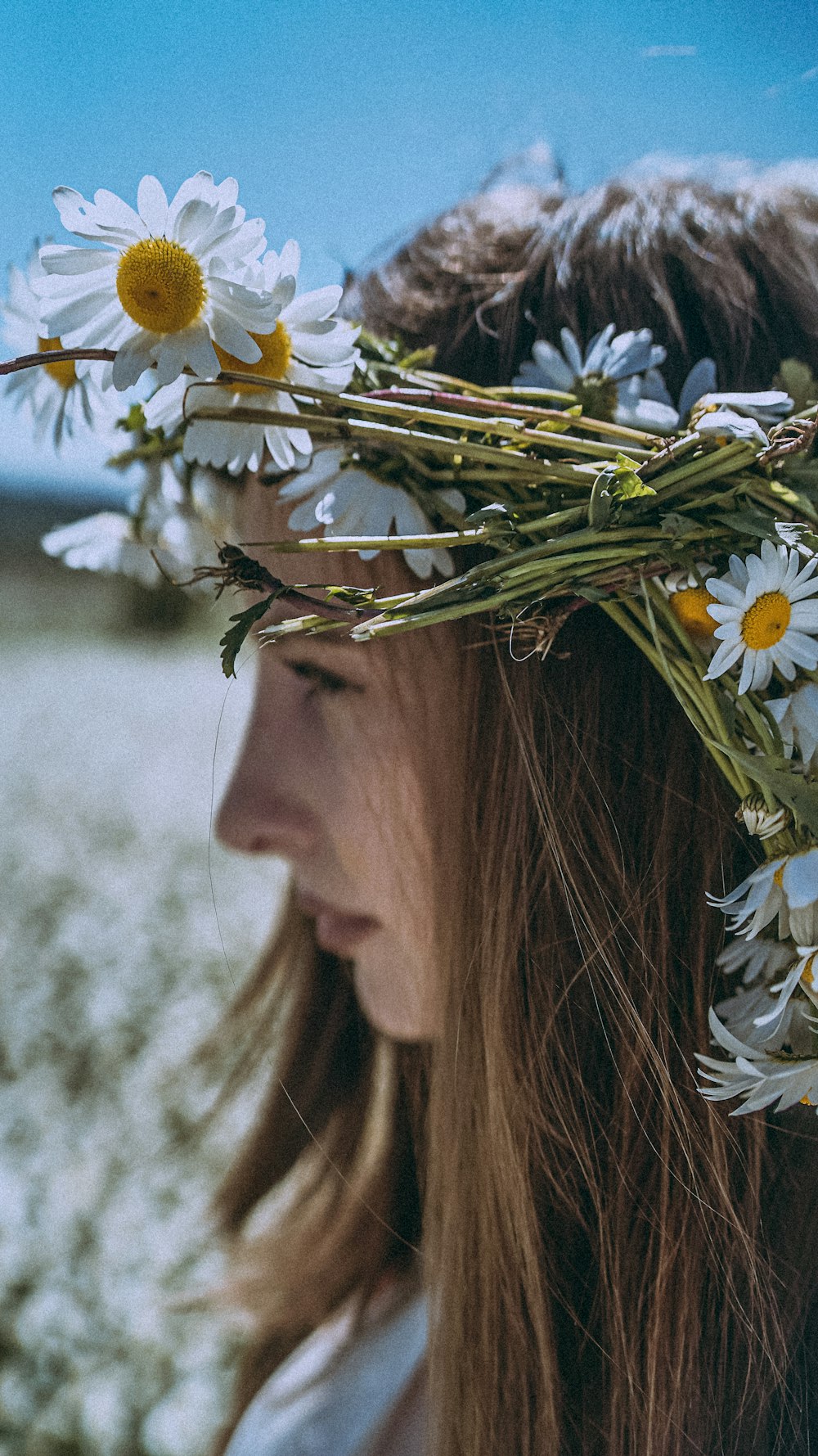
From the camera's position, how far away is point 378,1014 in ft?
3.01

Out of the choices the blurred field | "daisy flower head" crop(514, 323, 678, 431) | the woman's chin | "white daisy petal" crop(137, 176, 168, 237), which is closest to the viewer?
"white daisy petal" crop(137, 176, 168, 237)

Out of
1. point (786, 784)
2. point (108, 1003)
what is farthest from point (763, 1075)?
point (108, 1003)

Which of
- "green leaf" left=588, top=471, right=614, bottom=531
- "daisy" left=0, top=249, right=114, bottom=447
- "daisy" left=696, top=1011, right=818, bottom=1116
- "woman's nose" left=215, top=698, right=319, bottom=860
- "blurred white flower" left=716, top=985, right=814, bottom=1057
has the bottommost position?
"daisy" left=696, top=1011, right=818, bottom=1116

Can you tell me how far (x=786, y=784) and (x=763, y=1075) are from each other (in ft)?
0.44

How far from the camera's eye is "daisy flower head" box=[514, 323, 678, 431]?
1.84ft

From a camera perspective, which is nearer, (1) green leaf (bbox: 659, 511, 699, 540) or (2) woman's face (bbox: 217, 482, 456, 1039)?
(1) green leaf (bbox: 659, 511, 699, 540)

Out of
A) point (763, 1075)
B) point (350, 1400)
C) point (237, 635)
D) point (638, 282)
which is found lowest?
point (350, 1400)

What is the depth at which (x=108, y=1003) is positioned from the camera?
135 inches

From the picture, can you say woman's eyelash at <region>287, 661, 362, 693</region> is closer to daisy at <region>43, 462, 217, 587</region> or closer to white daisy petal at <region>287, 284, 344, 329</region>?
daisy at <region>43, 462, 217, 587</region>

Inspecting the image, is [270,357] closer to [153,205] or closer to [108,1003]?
[153,205]

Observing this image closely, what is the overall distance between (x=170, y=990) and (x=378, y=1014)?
2.83 meters

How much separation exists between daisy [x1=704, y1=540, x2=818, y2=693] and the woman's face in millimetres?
255

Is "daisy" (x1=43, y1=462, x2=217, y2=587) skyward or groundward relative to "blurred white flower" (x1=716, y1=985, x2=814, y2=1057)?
skyward

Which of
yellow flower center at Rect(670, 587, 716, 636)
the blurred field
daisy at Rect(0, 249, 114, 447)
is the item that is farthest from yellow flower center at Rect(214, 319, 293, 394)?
the blurred field
